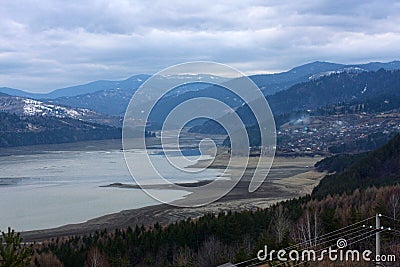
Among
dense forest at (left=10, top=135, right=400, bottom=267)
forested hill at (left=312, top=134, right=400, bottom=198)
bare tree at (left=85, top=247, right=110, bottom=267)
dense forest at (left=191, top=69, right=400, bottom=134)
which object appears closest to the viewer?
bare tree at (left=85, top=247, right=110, bottom=267)

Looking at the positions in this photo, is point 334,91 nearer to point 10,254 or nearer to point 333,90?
point 333,90

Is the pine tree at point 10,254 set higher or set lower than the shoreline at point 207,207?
higher

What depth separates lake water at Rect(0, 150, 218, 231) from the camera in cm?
3275

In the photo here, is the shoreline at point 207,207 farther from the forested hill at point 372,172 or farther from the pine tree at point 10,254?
the pine tree at point 10,254

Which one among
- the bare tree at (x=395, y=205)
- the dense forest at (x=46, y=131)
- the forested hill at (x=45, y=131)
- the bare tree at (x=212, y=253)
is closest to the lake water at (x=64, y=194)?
the bare tree at (x=212, y=253)

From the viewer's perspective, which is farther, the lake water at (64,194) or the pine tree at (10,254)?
the lake water at (64,194)

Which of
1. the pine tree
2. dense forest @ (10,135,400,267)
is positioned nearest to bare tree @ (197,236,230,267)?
dense forest @ (10,135,400,267)

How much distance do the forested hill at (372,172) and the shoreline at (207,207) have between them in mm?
2793

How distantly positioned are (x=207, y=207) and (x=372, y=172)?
584 inches

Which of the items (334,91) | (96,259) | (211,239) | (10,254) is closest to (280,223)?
(211,239)

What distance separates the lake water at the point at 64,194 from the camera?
32.8m

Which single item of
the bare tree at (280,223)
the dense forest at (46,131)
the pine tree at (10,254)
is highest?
the pine tree at (10,254)

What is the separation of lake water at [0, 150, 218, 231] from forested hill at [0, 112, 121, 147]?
58178mm

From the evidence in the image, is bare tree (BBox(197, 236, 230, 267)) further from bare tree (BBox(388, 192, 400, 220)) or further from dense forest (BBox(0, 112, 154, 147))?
dense forest (BBox(0, 112, 154, 147))
